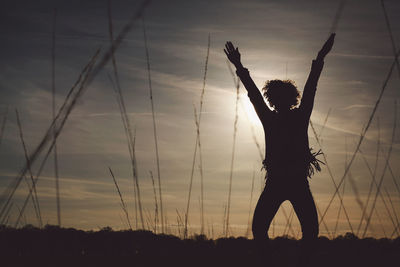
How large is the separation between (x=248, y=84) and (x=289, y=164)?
0.78 m

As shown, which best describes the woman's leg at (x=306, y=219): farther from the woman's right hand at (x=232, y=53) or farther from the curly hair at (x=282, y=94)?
the woman's right hand at (x=232, y=53)

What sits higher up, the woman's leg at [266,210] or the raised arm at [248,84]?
the raised arm at [248,84]

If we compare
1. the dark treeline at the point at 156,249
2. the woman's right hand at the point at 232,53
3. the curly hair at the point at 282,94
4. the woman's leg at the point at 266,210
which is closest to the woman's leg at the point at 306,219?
the woman's leg at the point at 266,210

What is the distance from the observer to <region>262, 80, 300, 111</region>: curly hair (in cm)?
389

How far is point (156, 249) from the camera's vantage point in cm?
518

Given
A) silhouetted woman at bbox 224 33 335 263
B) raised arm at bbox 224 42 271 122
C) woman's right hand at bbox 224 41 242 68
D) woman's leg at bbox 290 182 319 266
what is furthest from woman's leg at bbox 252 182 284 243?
woman's right hand at bbox 224 41 242 68

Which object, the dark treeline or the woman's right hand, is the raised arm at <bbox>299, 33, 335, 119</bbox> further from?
the dark treeline

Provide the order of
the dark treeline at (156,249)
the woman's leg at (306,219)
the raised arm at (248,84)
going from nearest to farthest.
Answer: the woman's leg at (306,219) → the raised arm at (248,84) → the dark treeline at (156,249)

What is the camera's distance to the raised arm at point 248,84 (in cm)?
379

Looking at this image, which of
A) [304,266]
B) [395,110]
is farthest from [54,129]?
[395,110]

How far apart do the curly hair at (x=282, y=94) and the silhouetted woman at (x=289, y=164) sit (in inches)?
4.2

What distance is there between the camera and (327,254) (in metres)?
5.45

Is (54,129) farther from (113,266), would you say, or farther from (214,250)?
(214,250)

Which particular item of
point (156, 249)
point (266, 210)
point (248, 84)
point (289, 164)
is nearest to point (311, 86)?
point (248, 84)
